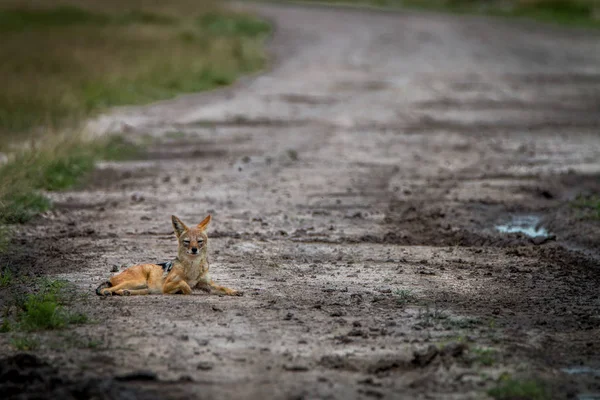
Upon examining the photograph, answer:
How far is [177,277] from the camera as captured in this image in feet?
27.1

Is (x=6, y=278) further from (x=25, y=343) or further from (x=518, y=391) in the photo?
(x=518, y=391)

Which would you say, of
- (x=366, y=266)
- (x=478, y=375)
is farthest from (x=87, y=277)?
(x=478, y=375)

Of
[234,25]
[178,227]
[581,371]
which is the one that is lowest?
[581,371]

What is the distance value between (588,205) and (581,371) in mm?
5700

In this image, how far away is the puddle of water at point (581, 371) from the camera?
6625 millimetres

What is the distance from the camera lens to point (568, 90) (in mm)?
22516

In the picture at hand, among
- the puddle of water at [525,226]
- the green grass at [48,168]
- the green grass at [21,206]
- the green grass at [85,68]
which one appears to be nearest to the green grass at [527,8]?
the green grass at [85,68]

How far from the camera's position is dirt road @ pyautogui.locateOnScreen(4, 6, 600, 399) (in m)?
6.66

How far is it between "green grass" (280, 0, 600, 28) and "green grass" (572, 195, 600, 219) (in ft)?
78.0

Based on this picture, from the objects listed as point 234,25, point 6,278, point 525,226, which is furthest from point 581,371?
point 234,25

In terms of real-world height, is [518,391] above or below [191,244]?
below

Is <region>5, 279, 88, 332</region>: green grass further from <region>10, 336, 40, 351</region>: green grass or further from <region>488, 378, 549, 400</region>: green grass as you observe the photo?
<region>488, 378, 549, 400</region>: green grass

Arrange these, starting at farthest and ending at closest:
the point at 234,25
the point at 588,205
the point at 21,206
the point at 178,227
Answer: the point at 234,25 < the point at 588,205 < the point at 21,206 < the point at 178,227

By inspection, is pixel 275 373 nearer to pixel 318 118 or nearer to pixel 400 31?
pixel 318 118
